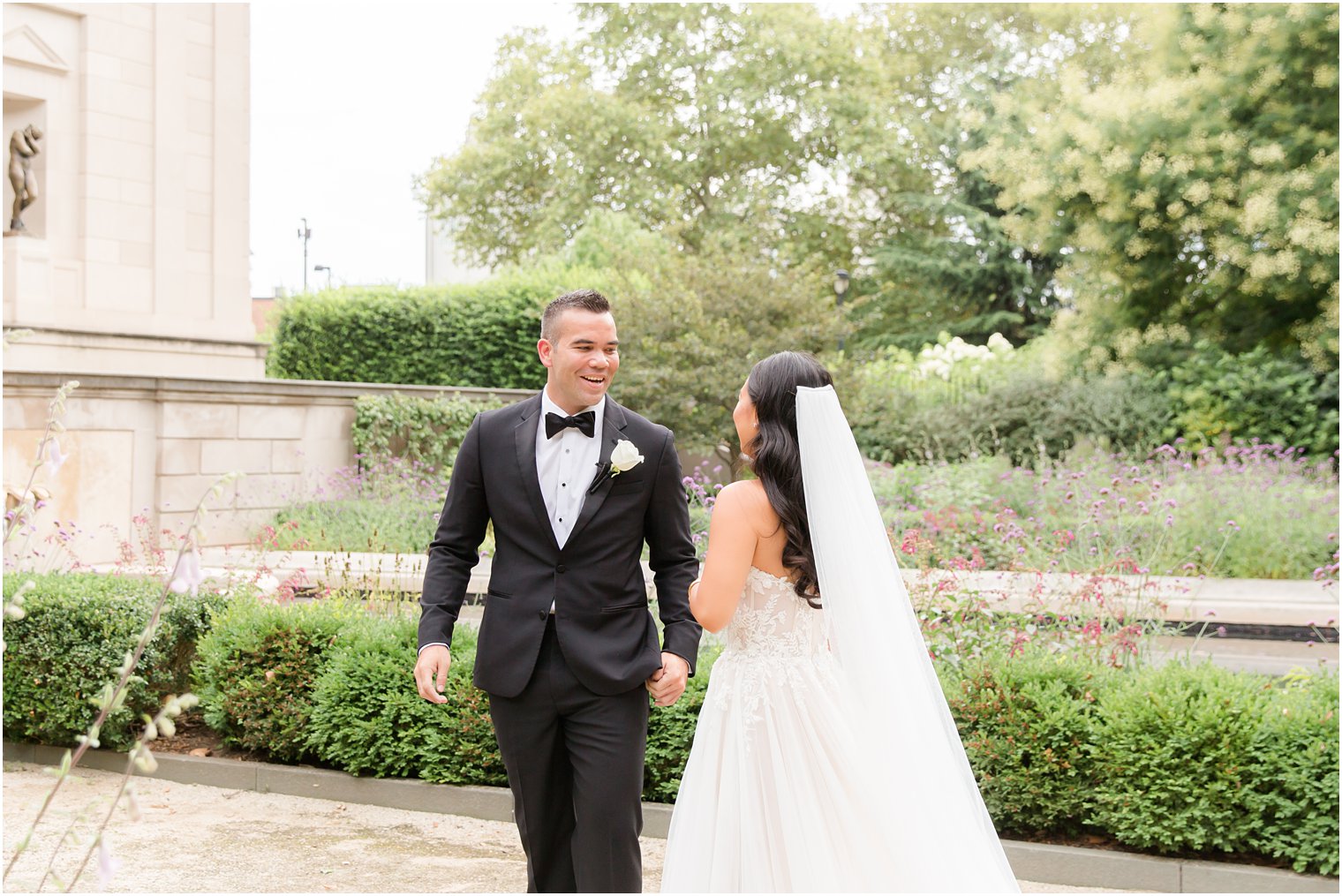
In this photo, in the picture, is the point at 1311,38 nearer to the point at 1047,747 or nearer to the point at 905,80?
the point at 1047,747

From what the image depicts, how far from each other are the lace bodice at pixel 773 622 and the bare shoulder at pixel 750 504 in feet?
0.61

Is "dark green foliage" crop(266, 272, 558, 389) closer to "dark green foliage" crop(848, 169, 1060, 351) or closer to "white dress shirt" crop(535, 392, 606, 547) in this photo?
"dark green foliage" crop(848, 169, 1060, 351)

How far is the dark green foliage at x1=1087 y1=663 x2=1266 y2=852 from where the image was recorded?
16.3ft

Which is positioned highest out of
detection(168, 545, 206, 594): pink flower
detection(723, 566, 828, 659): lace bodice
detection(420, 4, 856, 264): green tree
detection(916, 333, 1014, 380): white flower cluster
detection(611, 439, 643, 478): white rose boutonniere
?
detection(420, 4, 856, 264): green tree

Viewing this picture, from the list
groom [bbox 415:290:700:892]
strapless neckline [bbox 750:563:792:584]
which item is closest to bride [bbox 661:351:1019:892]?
strapless neckline [bbox 750:563:792:584]

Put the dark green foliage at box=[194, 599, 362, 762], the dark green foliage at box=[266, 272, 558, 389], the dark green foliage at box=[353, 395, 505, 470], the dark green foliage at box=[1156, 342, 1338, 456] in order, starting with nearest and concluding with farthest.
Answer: the dark green foliage at box=[194, 599, 362, 762] < the dark green foliage at box=[353, 395, 505, 470] < the dark green foliage at box=[1156, 342, 1338, 456] < the dark green foliage at box=[266, 272, 558, 389]

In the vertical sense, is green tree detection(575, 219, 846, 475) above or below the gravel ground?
above

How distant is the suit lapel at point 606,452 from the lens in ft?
12.0

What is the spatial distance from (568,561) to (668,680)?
46cm

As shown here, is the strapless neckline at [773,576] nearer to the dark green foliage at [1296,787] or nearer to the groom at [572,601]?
the groom at [572,601]

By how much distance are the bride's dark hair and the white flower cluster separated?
2033 centimetres

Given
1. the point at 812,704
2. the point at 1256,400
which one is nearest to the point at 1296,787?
the point at 812,704

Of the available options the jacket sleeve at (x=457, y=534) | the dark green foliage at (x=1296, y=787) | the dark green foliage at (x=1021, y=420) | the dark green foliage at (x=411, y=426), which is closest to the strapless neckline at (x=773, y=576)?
the jacket sleeve at (x=457, y=534)

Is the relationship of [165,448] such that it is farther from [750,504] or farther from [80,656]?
[750,504]
